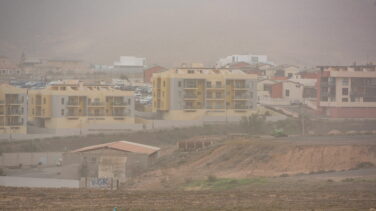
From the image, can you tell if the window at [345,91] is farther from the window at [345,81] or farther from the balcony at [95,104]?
the balcony at [95,104]

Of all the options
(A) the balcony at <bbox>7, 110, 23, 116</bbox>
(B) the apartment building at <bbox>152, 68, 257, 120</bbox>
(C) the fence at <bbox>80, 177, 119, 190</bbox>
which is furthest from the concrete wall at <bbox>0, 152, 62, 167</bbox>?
(C) the fence at <bbox>80, 177, 119, 190</bbox>

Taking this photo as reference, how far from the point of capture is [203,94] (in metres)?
32.8

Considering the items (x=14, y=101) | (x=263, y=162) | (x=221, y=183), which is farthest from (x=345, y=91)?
(x=221, y=183)

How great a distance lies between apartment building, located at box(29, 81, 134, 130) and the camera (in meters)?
30.3

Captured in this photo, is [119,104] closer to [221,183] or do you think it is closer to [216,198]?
[221,183]

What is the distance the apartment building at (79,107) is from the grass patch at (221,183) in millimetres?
13586

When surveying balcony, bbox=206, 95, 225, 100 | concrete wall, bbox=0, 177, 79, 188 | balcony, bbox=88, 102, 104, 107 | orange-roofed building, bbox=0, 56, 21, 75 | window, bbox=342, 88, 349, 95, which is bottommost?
concrete wall, bbox=0, 177, 79, 188

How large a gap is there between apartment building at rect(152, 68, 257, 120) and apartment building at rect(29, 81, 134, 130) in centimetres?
153

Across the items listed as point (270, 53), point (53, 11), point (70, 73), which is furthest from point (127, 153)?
point (53, 11)

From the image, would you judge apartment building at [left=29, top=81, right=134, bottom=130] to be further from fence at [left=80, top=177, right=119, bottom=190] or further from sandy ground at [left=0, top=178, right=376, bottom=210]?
sandy ground at [left=0, top=178, right=376, bottom=210]

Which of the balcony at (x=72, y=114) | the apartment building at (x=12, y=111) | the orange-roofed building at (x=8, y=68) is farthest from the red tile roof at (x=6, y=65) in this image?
the apartment building at (x=12, y=111)

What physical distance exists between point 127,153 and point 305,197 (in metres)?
8.43

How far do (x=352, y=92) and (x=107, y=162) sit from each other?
12.9m

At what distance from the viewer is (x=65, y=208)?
41.4 ft
